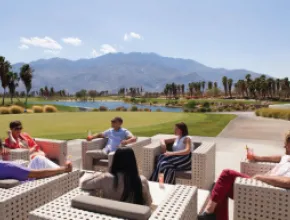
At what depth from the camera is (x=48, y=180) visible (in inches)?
107

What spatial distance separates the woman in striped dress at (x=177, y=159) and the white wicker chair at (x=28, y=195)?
1.90 m

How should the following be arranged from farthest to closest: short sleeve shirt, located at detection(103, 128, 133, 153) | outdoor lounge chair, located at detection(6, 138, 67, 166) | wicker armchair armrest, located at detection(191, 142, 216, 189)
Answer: short sleeve shirt, located at detection(103, 128, 133, 153) < outdoor lounge chair, located at detection(6, 138, 67, 166) < wicker armchair armrest, located at detection(191, 142, 216, 189)

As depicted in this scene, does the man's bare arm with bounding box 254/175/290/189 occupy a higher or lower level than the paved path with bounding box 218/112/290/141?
higher

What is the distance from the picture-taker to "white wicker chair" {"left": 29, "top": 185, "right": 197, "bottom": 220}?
6.23ft

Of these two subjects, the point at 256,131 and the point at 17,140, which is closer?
the point at 17,140

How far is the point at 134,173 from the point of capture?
2.29 meters

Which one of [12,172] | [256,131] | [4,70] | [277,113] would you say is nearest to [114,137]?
[12,172]

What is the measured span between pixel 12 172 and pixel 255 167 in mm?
3263

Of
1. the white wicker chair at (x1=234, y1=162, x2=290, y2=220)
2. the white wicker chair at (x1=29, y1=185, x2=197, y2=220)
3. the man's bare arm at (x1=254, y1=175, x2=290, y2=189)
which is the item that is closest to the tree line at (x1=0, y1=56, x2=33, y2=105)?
the white wicker chair at (x1=29, y1=185, x2=197, y2=220)

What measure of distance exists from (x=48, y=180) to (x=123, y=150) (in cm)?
104

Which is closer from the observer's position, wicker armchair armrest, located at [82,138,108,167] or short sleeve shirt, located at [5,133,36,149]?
short sleeve shirt, located at [5,133,36,149]

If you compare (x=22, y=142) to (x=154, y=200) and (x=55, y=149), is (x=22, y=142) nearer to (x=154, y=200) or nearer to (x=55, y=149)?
(x=55, y=149)

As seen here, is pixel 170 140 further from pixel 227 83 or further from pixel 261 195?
pixel 227 83

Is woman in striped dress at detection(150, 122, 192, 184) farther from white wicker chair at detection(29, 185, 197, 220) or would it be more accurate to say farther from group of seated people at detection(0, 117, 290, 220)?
white wicker chair at detection(29, 185, 197, 220)
